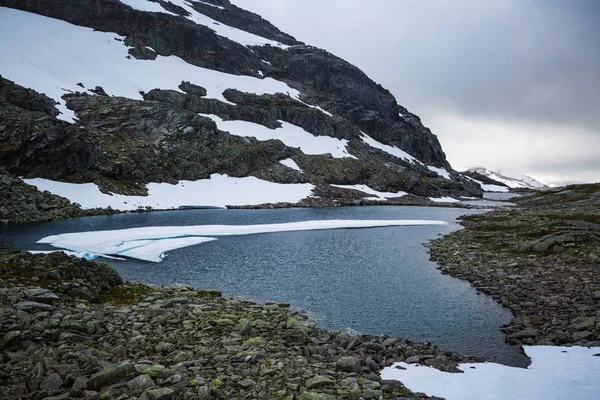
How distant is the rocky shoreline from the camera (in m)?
9.56

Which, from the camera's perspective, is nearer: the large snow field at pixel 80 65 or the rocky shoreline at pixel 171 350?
the rocky shoreline at pixel 171 350

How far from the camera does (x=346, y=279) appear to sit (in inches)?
1087

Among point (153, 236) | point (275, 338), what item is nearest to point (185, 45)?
point (153, 236)

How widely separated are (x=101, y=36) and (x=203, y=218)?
111m

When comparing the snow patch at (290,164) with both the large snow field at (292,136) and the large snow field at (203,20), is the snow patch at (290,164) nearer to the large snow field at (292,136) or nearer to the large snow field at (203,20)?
the large snow field at (292,136)

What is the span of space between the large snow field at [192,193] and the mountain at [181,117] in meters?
0.39

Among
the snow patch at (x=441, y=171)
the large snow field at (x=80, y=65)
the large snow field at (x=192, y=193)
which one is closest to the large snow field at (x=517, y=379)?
the large snow field at (x=192, y=193)

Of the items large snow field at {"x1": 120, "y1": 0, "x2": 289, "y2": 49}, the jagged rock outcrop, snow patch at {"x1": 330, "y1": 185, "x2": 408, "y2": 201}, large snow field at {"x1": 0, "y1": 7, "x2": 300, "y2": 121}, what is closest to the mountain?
large snow field at {"x1": 0, "y1": 7, "x2": 300, "y2": 121}

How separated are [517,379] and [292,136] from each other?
11913 centimetres

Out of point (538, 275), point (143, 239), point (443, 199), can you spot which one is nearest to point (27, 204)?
point (143, 239)

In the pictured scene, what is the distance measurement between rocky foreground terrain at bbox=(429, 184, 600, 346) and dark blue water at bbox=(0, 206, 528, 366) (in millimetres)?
1150

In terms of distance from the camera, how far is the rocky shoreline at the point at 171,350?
9.56 meters

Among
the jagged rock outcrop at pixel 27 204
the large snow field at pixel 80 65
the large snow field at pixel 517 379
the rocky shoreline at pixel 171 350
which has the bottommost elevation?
the large snow field at pixel 517 379

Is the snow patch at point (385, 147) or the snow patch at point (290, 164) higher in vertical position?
Result: the snow patch at point (385, 147)
